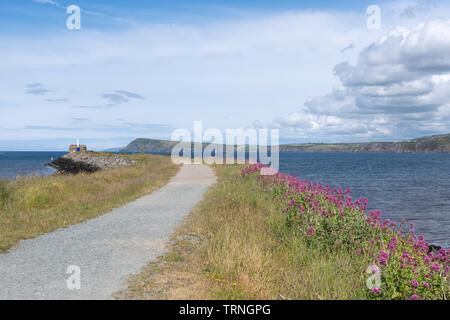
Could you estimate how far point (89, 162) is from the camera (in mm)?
51875

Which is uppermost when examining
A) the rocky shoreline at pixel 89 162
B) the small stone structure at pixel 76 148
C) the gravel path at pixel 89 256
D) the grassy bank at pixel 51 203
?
the small stone structure at pixel 76 148

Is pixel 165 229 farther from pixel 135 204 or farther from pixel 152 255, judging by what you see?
pixel 135 204

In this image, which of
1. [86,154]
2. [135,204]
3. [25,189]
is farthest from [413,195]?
[86,154]

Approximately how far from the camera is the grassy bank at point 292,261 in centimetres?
514

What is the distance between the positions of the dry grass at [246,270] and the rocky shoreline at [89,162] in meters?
38.1

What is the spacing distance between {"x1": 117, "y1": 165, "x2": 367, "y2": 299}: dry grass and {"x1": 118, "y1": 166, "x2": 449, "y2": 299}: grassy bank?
2 cm

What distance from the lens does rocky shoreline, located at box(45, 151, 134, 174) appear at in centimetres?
4681
